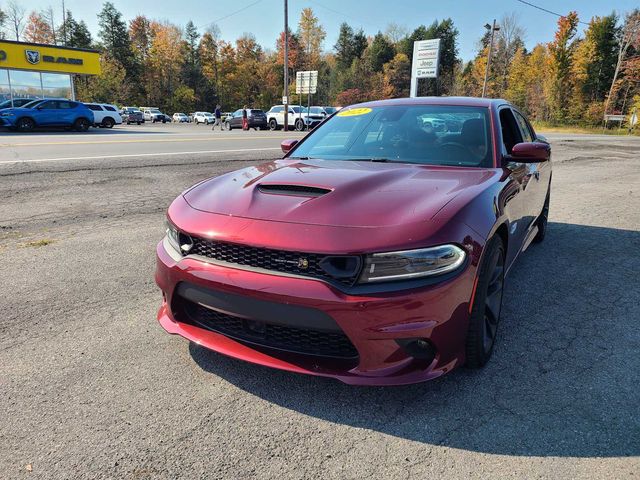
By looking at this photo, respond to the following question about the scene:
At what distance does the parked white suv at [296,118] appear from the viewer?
30.4m

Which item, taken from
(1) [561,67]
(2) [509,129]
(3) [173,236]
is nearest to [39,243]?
(3) [173,236]

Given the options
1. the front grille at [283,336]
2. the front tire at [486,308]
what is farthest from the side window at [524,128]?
the front grille at [283,336]

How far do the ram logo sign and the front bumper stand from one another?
41.1 m

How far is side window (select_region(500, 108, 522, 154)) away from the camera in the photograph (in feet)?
11.5

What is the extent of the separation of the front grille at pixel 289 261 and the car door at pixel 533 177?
2308 millimetres

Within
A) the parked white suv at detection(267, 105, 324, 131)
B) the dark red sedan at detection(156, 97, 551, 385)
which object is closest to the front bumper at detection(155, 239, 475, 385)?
the dark red sedan at detection(156, 97, 551, 385)

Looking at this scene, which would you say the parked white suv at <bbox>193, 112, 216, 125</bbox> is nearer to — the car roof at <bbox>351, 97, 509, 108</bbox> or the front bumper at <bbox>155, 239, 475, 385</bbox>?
the car roof at <bbox>351, 97, 509, 108</bbox>

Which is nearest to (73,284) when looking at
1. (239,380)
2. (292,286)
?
(239,380)

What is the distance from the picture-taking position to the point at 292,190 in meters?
2.55

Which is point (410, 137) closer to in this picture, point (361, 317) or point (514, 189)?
point (514, 189)

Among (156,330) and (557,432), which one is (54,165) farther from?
(557,432)

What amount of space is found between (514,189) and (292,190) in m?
1.58

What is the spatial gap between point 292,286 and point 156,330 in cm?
142

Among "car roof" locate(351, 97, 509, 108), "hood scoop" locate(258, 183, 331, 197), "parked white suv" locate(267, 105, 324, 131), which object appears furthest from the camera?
"parked white suv" locate(267, 105, 324, 131)
